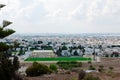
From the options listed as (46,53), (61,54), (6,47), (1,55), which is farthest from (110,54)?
(6,47)

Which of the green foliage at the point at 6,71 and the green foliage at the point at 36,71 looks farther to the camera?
the green foliage at the point at 36,71

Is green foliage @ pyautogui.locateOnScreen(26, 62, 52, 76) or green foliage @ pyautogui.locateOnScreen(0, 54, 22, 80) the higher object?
green foliage @ pyautogui.locateOnScreen(0, 54, 22, 80)

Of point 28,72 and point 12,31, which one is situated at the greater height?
point 12,31

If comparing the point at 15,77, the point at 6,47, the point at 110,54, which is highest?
the point at 6,47

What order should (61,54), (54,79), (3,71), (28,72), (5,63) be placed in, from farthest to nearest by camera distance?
(61,54) → (28,72) → (54,79) → (5,63) → (3,71)

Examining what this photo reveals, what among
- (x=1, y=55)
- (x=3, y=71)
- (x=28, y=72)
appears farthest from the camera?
(x=28, y=72)

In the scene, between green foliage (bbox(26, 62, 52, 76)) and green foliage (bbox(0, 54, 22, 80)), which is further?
green foliage (bbox(26, 62, 52, 76))

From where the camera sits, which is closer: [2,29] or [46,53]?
[2,29]

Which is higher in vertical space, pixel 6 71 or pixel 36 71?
pixel 6 71

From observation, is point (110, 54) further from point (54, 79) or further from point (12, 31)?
point (12, 31)

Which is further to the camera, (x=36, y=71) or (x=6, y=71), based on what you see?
(x=36, y=71)

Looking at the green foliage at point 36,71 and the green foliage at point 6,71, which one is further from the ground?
the green foliage at point 6,71
